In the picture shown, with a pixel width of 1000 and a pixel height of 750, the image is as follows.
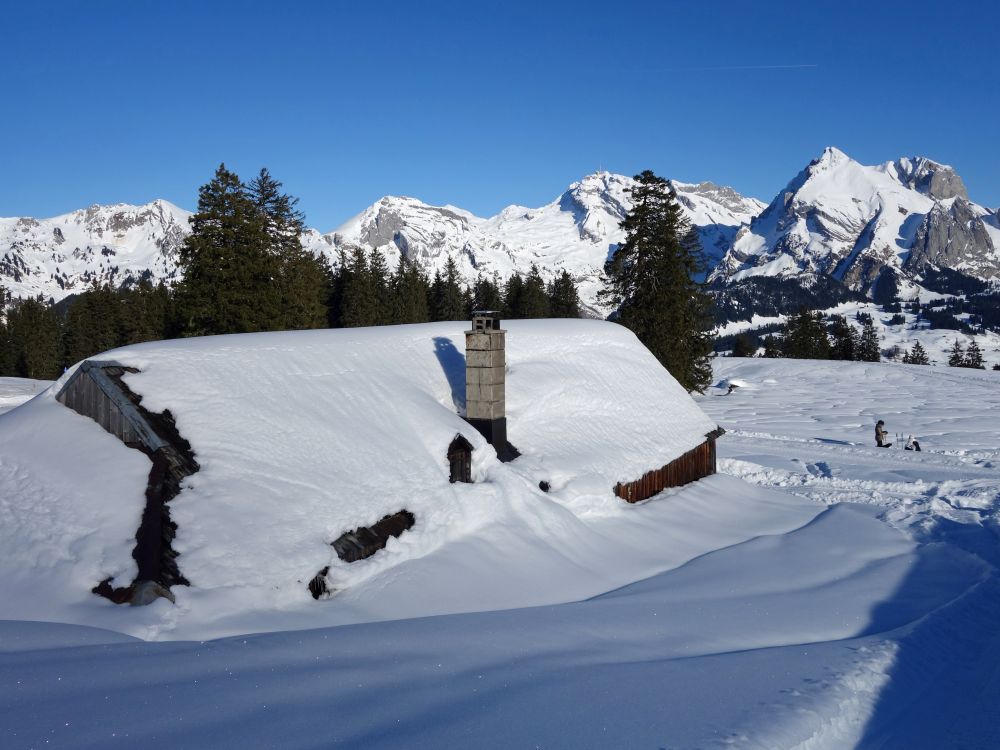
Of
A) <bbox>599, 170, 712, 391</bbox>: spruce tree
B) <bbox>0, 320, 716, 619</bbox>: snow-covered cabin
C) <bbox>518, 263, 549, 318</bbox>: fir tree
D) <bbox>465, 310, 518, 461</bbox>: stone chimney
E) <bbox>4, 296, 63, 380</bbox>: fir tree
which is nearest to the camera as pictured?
<bbox>0, 320, 716, 619</bbox>: snow-covered cabin

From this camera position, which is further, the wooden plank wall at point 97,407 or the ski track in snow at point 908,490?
the wooden plank wall at point 97,407

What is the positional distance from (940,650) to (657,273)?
2612 cm

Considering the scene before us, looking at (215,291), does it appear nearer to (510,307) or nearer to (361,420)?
(361,420)

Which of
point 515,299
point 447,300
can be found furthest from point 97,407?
point 447,300

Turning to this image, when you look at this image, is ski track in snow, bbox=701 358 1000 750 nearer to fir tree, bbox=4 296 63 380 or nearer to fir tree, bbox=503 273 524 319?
fir tree, bbox=503 273 524 319

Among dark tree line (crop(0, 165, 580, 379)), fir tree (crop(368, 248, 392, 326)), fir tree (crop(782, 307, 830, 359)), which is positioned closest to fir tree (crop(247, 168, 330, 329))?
dark tree line (crop(0, 165, 580, 379))

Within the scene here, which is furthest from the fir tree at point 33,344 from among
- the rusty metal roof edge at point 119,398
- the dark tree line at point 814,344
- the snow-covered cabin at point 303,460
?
the dark tree line at point 814,344

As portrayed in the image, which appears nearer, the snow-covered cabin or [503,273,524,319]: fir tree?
the snow-covered cabin

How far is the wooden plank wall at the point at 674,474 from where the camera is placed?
14828mm

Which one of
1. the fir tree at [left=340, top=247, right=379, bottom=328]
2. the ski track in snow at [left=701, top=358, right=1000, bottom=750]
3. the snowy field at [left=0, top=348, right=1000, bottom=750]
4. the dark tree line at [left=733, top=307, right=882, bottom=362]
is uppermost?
the fir tree at [left=340, top=247, right=379, bottom=328]

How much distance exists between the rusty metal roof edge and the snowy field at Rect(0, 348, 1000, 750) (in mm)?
451

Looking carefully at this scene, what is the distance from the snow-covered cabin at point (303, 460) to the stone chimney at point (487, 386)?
1.34 ft

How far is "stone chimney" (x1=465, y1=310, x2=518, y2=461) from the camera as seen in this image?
13000mm

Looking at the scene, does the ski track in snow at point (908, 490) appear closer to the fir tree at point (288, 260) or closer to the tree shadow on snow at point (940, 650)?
the tree shadow on snow at point (940, 650)
